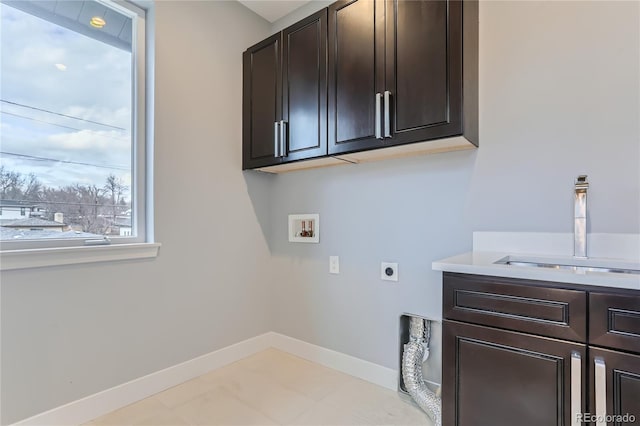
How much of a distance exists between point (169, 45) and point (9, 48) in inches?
30.2

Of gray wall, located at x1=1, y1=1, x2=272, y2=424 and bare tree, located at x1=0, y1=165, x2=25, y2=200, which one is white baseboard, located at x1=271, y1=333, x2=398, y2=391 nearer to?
gray wall, located at x1=1, y1=1, x2=272, y2=424

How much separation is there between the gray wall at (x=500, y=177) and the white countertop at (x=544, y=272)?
0.56ft

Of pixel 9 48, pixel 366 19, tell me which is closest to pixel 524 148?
pixel 366 19

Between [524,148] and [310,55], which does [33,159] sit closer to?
[310,55]

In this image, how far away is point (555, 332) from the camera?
1.07 meters

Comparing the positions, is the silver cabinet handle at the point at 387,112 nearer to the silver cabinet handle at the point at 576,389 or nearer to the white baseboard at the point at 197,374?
the silver cabinet handle at the point at 576,389

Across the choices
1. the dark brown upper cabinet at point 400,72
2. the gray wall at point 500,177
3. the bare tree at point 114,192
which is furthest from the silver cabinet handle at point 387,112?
the bare tree at point 114,192

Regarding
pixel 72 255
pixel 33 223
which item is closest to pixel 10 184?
pixel 33 223

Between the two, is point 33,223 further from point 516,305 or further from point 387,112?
point 516,305

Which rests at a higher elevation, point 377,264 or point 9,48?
point 9,48

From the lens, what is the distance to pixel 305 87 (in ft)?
6.66

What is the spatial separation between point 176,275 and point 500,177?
77.6 inches

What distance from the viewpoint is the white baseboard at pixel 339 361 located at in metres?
2.00

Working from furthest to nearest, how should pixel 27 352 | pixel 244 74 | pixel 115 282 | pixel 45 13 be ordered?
pixel 244 74, pixel 115 282, pixel 45 13, pixel 27 352
